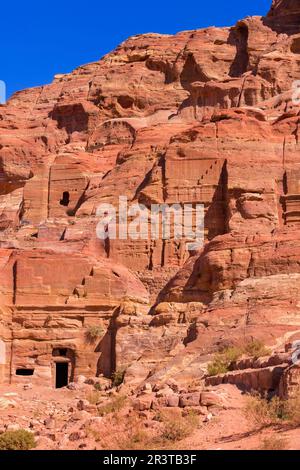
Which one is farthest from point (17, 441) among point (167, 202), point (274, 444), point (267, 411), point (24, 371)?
point (167, 202)

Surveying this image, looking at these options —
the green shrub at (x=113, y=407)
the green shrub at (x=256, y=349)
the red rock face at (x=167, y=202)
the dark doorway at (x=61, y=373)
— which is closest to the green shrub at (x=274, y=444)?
the green shrub at (x=113, y=407)

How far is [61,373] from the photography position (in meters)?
48.6

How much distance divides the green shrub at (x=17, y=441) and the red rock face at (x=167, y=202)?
8635mm

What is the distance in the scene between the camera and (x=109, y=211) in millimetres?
58062

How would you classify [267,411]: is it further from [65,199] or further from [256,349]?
[65,199]

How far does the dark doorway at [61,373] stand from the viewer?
48406mm

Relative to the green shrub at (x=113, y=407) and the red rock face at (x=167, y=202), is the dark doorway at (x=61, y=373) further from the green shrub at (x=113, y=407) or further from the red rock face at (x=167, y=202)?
the green shrub at (x=113, y=407)

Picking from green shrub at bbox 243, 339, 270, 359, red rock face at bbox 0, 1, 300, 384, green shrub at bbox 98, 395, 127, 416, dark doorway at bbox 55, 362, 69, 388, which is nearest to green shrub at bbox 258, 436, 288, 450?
green shrub at bbox 98, 395, 127, 416

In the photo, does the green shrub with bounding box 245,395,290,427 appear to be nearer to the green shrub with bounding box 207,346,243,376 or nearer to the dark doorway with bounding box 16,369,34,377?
the green shrub with bounding box 207,346,243,376

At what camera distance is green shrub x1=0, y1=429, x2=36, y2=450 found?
2892cm

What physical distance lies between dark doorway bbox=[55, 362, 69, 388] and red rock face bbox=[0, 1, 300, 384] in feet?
1.34
